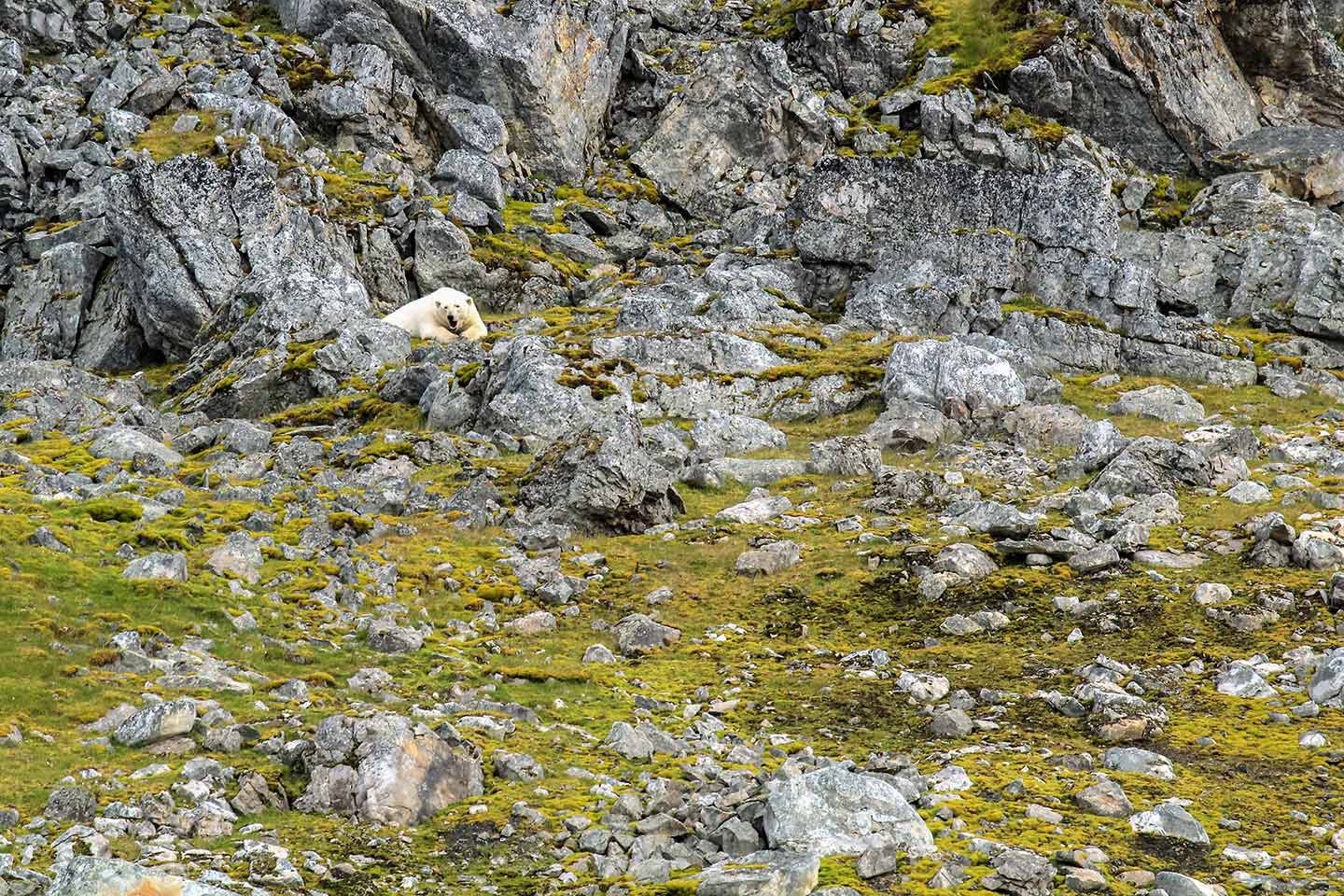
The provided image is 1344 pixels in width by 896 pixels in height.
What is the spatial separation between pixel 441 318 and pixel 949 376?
70.9ft

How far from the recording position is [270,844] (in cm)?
929

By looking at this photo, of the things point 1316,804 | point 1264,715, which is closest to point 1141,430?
point 1264,715

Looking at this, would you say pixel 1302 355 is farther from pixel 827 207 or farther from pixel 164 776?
pixel 164 776

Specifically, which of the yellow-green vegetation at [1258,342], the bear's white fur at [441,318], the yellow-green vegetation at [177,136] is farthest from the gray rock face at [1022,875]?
the yellow-green vegetation at [177,136]

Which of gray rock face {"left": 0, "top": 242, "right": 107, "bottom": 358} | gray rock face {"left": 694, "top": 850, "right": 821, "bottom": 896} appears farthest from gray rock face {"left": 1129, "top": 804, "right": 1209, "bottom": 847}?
gray rock face {"left": 0, "top": 242, "right": 107, "bottom": 358}

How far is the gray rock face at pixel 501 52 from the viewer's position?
2736 inches

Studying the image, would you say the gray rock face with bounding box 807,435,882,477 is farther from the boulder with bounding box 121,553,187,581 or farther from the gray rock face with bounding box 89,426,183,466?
the boulder with bounding box 121,553,187,581

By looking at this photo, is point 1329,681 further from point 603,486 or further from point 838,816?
point 603,486

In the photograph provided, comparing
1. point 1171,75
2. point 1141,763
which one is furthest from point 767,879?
point 1171,75

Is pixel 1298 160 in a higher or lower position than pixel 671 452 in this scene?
higher

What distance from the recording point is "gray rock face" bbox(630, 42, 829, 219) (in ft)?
236

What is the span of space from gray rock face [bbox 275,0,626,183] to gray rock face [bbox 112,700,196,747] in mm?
61004

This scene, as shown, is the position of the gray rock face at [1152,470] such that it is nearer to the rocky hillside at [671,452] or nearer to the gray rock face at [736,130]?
the rocky hillside at [671,452]

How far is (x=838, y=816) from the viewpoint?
9148 millimetres
